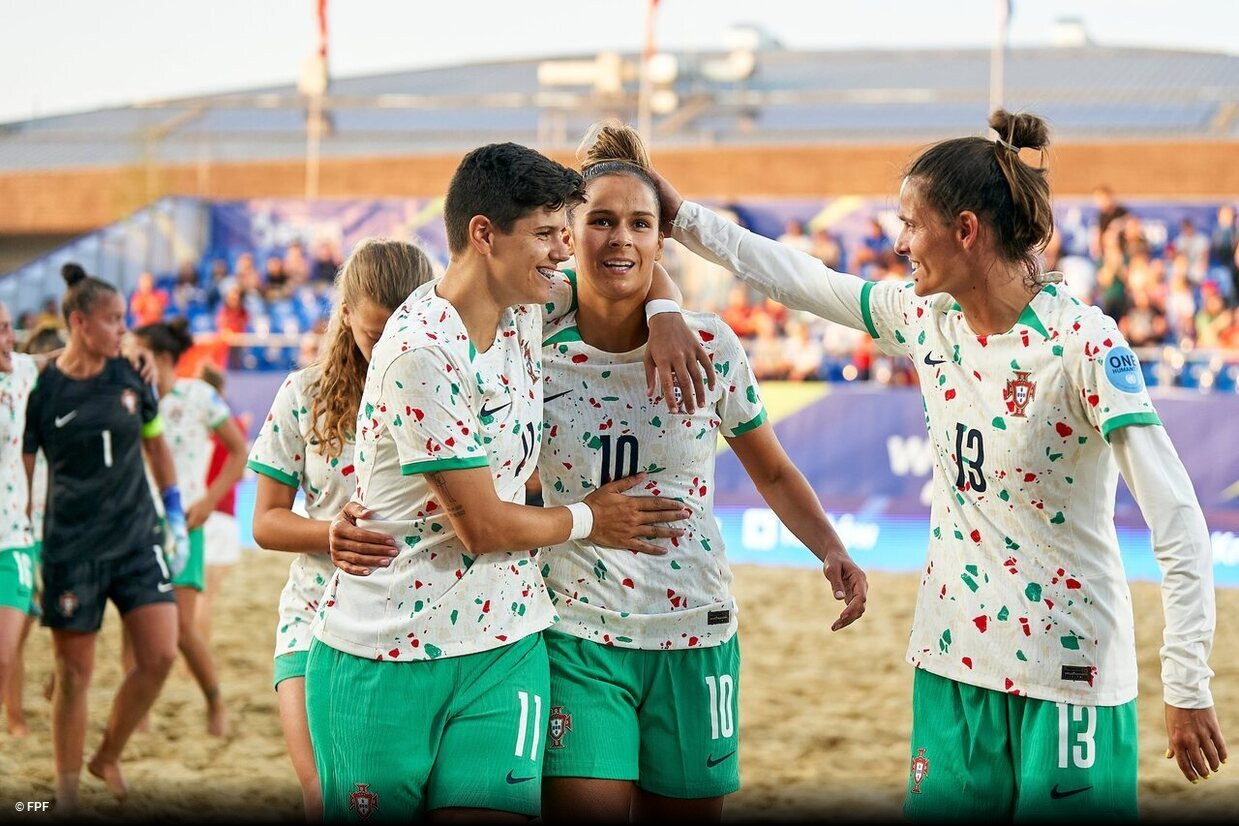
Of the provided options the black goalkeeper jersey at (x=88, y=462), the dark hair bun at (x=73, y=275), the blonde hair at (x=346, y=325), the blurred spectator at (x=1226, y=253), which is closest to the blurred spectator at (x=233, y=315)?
the blurred spectator at (x=1226, y=253)

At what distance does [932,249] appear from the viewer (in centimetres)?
286

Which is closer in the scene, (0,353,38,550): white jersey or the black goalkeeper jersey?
(0,353,38,550): white jersey

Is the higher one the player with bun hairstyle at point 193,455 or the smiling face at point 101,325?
the smiling face at point 101,325

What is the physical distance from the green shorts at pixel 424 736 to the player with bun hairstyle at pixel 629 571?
0.99 feet

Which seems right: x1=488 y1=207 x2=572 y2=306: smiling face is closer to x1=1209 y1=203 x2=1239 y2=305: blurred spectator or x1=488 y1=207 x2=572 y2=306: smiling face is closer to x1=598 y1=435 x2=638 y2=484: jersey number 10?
x1=598 y1=435 x2=638 y2=484: jersey number 10

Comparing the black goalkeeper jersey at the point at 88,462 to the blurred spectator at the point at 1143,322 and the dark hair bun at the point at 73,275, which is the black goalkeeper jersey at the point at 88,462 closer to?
the dark hair bun at the point at 73,275

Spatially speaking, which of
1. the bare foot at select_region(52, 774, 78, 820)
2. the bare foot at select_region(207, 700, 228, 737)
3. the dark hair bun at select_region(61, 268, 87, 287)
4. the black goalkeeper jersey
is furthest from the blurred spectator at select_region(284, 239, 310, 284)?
the bare foot at select_region(52, 774, 78, 820)

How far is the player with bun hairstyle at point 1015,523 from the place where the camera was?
2.78 meters

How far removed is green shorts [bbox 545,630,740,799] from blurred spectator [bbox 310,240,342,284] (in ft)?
51.0

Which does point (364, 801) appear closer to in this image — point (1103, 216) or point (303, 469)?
point (303, 469)

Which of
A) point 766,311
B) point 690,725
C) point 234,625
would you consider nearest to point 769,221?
point 766,311

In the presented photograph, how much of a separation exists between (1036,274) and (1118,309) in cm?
1170

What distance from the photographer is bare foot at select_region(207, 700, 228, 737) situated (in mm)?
5992

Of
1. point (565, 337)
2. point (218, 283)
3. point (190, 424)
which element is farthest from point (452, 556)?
point (218, 283)
